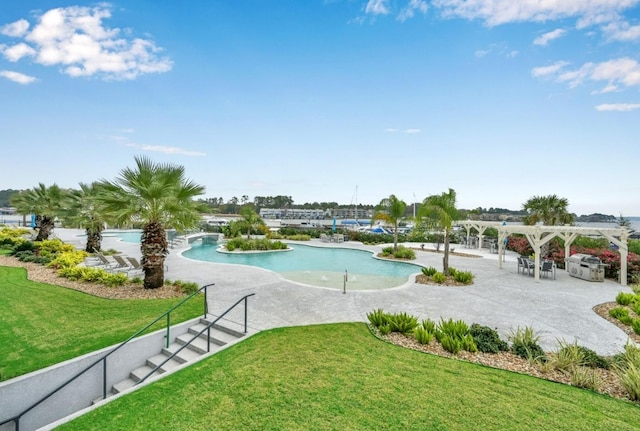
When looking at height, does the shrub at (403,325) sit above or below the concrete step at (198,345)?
above

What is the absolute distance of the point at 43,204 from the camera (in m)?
18.8

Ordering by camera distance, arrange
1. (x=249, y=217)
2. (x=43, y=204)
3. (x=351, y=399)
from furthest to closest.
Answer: (x=249, y=217), (x=43, y=204), (x=351, y=399)

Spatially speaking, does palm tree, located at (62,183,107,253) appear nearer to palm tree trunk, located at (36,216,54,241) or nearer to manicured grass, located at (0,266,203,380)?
palm tree trunk, located at (36,216,54,241)

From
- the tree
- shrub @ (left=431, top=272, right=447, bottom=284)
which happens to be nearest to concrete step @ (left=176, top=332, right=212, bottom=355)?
shrub @ (left=431, top=272, right=447, bottom=284)

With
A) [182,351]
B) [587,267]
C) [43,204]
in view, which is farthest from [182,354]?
[43,204]

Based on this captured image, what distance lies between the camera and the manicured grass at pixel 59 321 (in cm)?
546

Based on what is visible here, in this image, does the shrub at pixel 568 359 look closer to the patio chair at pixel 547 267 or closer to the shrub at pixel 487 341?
the shrub at pixel 487 341

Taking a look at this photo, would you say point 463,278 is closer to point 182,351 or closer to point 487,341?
point 487,341

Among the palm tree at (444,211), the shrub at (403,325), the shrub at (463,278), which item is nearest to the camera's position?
the shrub at (403,325)

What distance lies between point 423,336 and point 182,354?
4.82 m

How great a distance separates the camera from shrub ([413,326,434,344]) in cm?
592

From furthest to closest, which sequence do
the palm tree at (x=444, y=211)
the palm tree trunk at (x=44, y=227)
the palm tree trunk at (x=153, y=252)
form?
the palm tree trunk at (x=44, y=227)
the palm tree at (x=444, y=211)
the palm tree trunk at (x=153, y=252)

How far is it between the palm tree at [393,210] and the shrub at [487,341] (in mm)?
13106

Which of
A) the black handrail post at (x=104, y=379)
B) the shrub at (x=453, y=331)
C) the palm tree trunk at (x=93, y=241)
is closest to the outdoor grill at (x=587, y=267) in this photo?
the shrub at (x=453, y=331)
